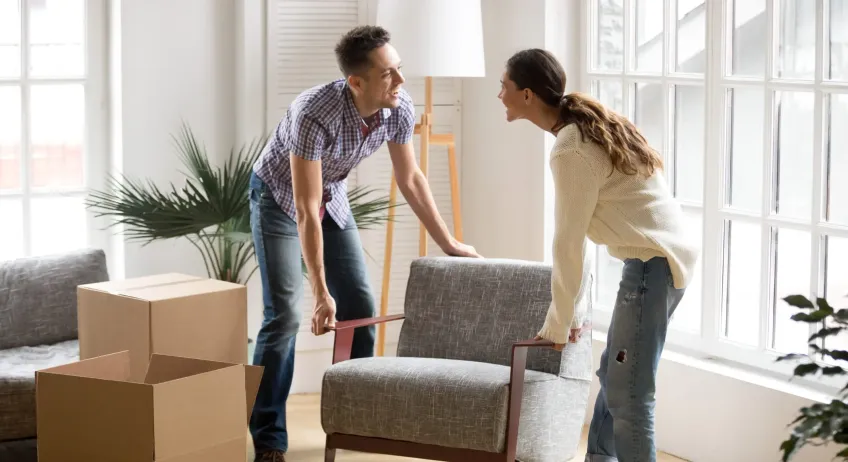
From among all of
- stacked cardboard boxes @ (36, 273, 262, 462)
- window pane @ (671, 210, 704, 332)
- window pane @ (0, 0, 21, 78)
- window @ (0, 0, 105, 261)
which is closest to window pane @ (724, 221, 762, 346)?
window pane @ (671, 210, 704, 332)

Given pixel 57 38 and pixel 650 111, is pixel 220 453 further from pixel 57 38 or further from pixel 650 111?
pixel 57 38

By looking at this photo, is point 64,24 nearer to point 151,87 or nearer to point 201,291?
point 151,87

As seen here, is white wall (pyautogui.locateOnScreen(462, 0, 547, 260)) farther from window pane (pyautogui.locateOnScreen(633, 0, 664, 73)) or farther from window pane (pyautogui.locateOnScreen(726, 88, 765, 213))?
window pane (pyautogui.locateOnScreen(726, 88, 765, 213))

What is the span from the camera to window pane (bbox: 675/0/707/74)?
150 inches

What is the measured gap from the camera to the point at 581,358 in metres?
3.44

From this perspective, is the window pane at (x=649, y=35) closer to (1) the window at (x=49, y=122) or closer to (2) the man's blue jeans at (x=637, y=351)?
(2) the man's blue jeans at (x=637, y=351)

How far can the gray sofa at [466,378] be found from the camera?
3.16 metres

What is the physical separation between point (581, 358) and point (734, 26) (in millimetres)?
1220

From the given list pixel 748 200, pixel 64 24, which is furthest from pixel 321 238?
pixel 64 24

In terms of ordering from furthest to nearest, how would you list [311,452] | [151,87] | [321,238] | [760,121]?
[151,87] → [311,452] → [760,121] → [321,238]

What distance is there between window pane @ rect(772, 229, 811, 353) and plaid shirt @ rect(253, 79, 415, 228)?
1.26 metres

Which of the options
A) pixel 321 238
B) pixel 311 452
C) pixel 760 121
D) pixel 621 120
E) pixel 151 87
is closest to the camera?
pixel 621 120

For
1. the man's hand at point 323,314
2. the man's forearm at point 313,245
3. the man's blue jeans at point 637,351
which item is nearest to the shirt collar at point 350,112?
the man's forearm at point 313,245

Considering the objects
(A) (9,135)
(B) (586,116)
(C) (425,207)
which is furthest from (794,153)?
(A) (9,135)
